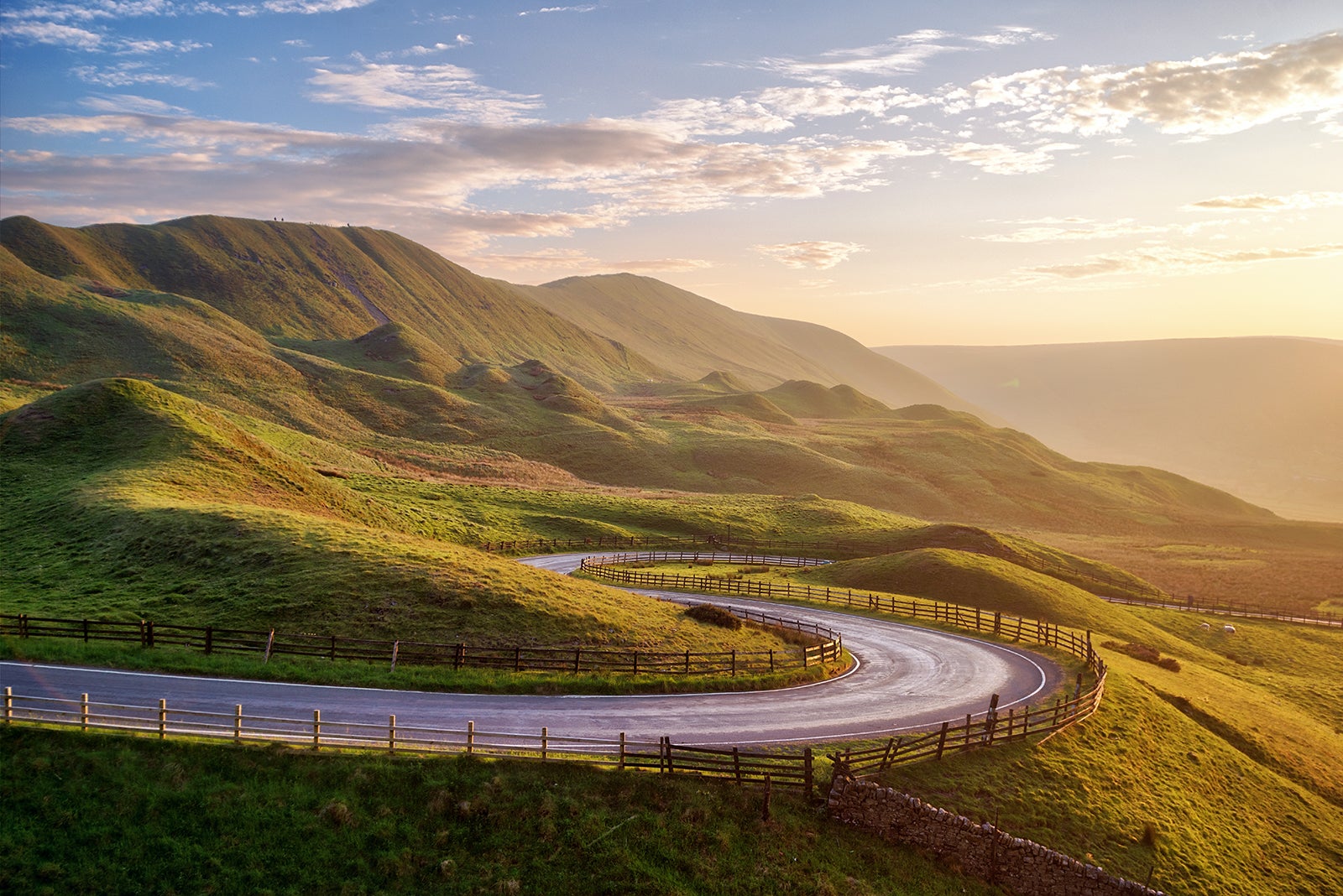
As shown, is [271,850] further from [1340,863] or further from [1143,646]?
[1143,646]

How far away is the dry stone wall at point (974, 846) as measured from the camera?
25.4 metres

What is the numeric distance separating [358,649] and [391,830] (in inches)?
505

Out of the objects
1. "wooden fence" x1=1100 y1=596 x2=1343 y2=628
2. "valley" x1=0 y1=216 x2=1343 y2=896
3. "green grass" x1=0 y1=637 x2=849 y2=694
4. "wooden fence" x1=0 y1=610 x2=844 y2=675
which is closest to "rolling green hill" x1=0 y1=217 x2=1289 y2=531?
"valley" x1=0 y1=216 x2=1343 y2=896

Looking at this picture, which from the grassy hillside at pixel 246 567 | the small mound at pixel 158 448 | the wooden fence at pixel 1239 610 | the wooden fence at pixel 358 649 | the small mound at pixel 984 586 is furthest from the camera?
the wooden fence at pixel 1239 610

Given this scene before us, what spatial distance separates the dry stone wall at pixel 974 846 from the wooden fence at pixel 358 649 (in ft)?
33.5

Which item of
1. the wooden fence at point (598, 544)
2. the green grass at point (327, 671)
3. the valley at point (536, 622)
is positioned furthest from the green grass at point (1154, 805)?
the wooden fence at point (598, 544)

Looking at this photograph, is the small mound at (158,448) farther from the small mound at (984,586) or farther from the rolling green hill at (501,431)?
the rolling green hill at (501,431)

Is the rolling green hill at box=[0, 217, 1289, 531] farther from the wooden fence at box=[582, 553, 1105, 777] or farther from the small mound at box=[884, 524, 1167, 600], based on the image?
the wooden fence at box=[582, 553, 1105, 777]

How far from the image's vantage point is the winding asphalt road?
28.3 m

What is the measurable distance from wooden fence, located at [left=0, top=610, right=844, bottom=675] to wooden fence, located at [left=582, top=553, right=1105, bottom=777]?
8952 millimetres

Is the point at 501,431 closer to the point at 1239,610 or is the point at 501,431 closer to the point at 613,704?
the point at 1239,610

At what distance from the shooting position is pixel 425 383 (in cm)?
18412

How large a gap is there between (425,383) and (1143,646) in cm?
15741

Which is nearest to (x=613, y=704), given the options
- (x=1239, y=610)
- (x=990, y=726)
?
(x=990, y=726)
